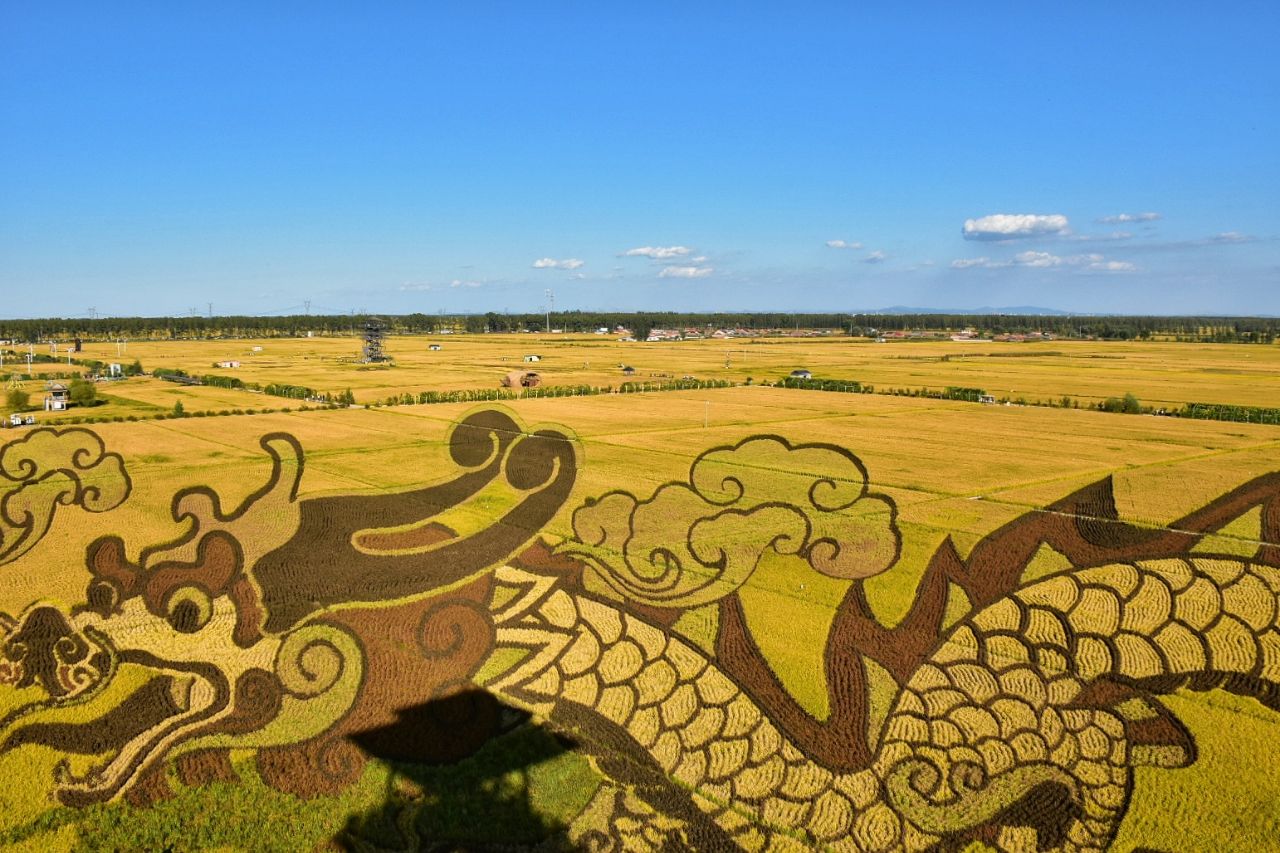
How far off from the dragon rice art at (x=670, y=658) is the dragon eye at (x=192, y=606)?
0.06 feet

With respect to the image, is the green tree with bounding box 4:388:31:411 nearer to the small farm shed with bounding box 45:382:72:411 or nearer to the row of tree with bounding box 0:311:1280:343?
the small farm shed with bounding box 45:382:72:411

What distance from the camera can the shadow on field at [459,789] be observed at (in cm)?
589

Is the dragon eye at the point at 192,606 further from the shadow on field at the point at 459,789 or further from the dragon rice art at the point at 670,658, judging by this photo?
the shadow on field at the point at 459,789

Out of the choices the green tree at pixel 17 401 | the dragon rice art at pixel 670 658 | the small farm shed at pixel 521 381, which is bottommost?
the green tree at pixel 17 401

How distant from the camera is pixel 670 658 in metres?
5.62

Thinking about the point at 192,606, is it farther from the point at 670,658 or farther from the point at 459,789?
the point at 670,658

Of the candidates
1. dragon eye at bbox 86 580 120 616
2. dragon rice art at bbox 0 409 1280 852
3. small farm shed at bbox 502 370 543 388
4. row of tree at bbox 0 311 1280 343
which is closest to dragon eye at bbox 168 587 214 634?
dragon rice art at bbox 0 409 1280 852

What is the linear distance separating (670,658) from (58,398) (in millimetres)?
45774

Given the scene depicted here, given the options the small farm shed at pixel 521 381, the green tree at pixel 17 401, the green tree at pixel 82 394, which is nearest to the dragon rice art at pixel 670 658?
the green tree at pixel 17 401

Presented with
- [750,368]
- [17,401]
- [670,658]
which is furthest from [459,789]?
[750,368]

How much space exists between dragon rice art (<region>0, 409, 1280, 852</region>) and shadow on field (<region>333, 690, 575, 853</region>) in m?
0.05

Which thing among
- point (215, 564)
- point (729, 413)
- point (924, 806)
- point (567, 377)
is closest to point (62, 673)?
point (215, 564)

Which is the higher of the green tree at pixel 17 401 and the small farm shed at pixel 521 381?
the small farm shed at pixel 521 381

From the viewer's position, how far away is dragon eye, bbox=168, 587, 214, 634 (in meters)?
5.84
